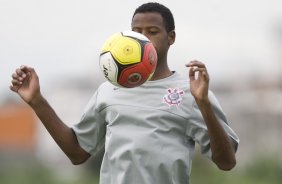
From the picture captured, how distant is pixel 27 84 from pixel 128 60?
2.37 feet

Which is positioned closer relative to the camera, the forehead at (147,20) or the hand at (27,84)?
the hand at (27,84)

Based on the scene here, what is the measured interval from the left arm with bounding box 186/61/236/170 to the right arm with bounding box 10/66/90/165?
1.02 meters

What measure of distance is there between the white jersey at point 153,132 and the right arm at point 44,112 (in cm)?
31

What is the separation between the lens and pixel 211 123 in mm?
7938

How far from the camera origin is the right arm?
8180mm

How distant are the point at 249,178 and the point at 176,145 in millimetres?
21163

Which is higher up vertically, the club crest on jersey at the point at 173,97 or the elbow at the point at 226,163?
the club crest on jersey at the point at 173,97

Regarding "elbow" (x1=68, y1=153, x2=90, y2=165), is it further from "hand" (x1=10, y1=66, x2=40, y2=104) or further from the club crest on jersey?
the club crest on jersey

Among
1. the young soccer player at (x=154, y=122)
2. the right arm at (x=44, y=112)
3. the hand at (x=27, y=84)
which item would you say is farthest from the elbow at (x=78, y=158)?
the hand at (x=27, y=84)

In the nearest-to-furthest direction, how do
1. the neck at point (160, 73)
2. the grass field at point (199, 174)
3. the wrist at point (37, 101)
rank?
the wrist at point (37, 101) < the neck at point (160, 73) < the grass field at point (199, 174)

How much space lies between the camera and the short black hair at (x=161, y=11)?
8.40m

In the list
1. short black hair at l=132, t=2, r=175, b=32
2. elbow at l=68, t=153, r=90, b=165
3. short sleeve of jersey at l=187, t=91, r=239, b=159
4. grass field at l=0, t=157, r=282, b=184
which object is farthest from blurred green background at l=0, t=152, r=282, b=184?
short sleeve of jersey at l=187, t=91, r=239, b=159

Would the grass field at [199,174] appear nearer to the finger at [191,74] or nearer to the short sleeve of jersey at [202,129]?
the short sleeve of jersey at [202,129]

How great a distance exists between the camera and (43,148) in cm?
5688
